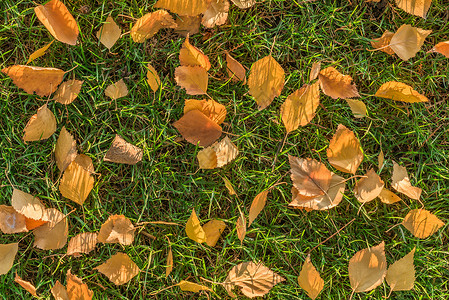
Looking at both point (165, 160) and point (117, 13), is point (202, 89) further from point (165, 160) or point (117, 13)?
point (117, 13)

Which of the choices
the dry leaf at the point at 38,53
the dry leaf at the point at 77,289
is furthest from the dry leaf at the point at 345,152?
the dry leaf at the point at 38,53

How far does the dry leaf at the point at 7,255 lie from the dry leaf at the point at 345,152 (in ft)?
4.04

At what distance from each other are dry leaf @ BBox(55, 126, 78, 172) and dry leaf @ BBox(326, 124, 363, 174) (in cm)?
96

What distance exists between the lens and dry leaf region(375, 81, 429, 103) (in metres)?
1.60

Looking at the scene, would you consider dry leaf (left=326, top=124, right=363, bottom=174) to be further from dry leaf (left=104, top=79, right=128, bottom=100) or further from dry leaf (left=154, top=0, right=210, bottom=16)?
dry leaf (left=104, top=79, right=128, bottom=100)

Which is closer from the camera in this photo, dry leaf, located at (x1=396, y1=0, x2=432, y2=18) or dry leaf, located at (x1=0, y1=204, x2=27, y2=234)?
dry leaf, located at (x1=0, y1=204, x2=27, y2=234)

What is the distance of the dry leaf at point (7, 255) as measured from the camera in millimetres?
1534

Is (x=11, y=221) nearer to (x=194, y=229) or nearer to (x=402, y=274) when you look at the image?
(x=194, y=229)

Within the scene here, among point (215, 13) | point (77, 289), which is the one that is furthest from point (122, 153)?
point (215, 13)

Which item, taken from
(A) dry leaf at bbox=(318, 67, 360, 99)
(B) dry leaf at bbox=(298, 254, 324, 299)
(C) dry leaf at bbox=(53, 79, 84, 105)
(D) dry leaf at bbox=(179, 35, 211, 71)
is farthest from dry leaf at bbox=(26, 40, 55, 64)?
(B) dry leaf at bbox=(298, 254, 324, 299)

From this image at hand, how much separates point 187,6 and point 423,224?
1219mm

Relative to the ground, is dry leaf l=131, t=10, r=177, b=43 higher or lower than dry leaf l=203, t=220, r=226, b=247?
higher

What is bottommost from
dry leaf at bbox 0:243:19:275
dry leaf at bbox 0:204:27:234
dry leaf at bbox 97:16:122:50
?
dry leaf at bbox 0:243:19:275

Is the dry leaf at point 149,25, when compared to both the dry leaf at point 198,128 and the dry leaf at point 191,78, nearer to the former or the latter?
the dry leaf at point 191,78
